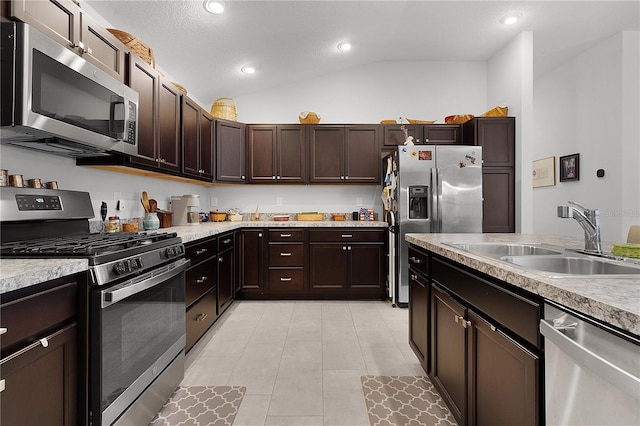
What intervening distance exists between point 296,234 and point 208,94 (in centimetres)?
222

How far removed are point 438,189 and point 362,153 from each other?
111 centimetres

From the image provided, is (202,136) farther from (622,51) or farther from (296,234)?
(622,51)

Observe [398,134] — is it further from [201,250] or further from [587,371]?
[587,371]

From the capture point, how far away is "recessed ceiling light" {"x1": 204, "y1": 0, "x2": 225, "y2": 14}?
8.19ft

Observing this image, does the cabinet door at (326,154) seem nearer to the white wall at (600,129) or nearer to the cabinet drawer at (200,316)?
the cabinet drawer at (200,316)

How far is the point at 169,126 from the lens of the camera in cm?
268

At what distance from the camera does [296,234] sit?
3752mm

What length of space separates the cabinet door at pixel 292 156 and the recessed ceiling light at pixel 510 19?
2.52 meters

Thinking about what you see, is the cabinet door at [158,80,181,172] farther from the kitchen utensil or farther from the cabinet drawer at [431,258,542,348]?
the cabinet drawer at [431,258,542,348]

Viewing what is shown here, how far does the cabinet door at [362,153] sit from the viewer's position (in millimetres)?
4070

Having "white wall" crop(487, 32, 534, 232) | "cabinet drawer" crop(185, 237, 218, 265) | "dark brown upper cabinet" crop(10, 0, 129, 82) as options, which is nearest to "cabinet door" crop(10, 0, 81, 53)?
"dark brown upper cabinet" crop(10, 0, 129, 82)

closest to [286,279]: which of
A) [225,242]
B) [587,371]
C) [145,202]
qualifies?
[225,242]

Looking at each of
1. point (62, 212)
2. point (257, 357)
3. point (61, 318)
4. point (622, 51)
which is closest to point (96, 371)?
point (61, 318)

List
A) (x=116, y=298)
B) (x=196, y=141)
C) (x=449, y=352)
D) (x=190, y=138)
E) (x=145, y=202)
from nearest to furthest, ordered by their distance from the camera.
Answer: (x=116, y=298)
(x=449, y=352)
(x=145, y=202)
(x=190, y=138)
(x=196, y=141)
